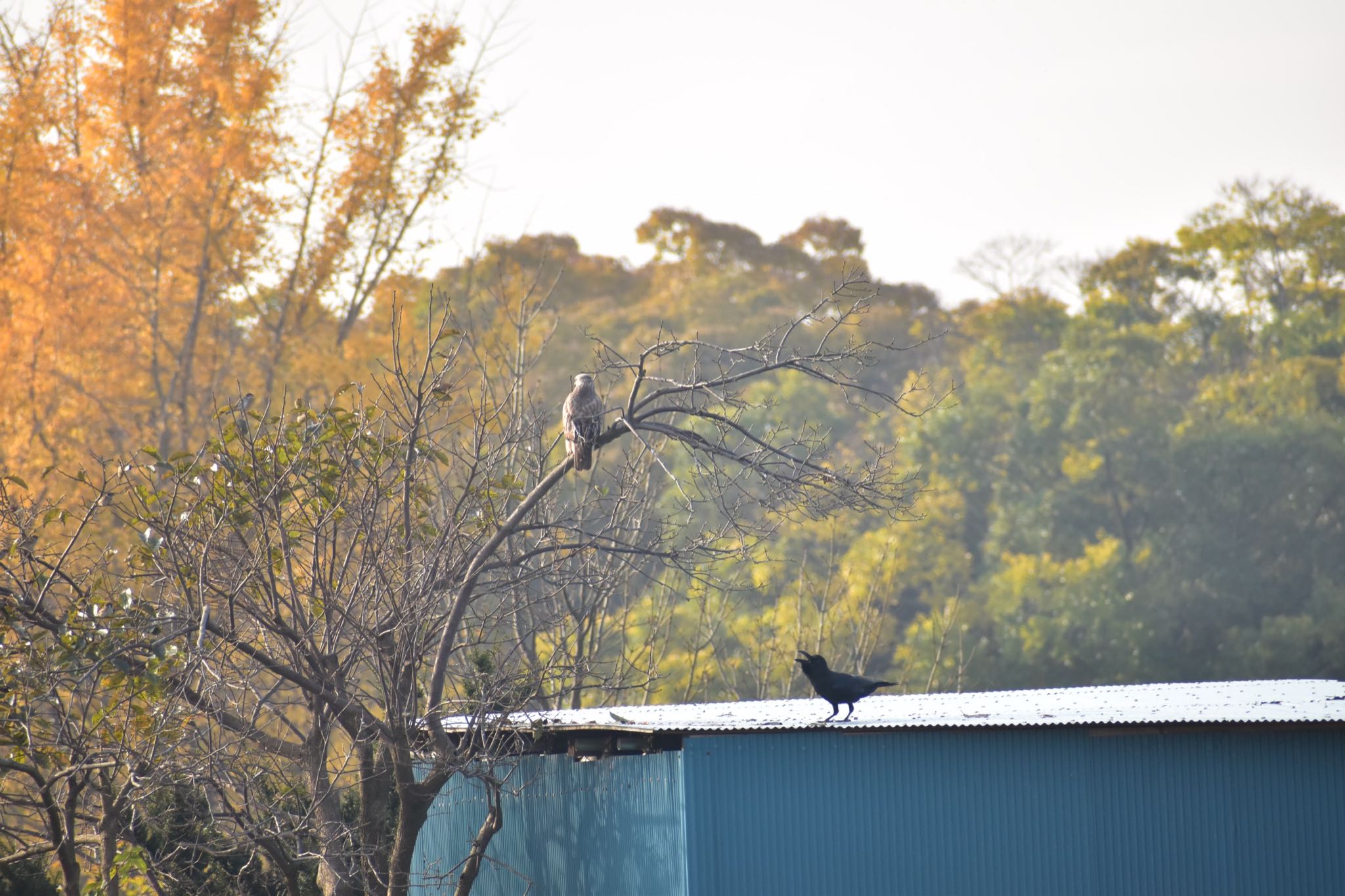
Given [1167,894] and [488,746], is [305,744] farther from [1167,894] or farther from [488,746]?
[1167,894]

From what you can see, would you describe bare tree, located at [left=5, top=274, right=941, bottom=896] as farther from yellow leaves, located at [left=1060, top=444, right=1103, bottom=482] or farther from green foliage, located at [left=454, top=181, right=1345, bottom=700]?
yellow leaves, located at [left=1060, top=444, right=1103, bottom=482]

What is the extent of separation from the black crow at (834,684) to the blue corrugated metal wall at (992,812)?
310 mm

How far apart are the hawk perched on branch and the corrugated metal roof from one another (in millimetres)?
1751

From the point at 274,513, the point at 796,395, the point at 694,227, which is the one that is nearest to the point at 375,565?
the point at 274,513

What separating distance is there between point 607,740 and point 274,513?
113 inches

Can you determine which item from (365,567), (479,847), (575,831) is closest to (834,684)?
(575,831)

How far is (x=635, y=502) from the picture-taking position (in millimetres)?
12914

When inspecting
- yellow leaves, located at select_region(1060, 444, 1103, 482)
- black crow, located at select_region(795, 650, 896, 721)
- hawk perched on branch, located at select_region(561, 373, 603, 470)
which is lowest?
black crow, located at select_region(795, 650, 896, 721)

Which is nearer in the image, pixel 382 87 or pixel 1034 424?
pixel 382 87

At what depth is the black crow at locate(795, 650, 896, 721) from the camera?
29.0ft

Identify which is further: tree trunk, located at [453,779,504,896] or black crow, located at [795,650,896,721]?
tree trunk, located at [453,779,504,896]

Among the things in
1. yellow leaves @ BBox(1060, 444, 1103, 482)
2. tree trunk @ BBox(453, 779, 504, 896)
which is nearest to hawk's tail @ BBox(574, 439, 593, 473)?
tree trunk @ BBox(453, 779, 504, 896)

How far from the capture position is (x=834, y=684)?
8.92 metres

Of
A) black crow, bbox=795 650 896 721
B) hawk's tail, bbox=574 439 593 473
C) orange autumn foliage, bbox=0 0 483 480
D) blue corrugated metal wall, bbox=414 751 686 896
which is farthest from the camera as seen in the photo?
orange autumn foliage, bbox=0 0 483 480
